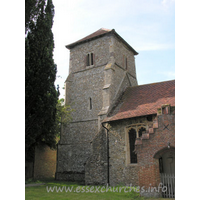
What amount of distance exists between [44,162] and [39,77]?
979 centimetres

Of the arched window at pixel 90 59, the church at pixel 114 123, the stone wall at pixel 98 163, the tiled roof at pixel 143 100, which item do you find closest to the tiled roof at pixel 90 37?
the church at pixel 114 123

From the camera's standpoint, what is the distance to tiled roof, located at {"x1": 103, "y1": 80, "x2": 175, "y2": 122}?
13.2 m

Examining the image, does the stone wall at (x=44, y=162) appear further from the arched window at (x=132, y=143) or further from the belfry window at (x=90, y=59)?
the arched window at (x=132, y=143)

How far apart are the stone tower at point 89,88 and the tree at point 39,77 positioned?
156 inches

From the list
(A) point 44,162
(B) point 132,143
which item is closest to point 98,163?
(B) point 132,143

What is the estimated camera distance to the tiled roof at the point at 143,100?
43.2 feet

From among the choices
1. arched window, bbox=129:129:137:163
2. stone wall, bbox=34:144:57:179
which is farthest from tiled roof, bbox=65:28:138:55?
stone wall, bbox=34:144:57:179

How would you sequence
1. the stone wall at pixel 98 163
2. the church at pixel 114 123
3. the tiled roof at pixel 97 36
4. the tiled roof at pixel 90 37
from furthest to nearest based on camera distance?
the tiled roof at pixel 90 37
the tiled roof at pixel 97 36
the stone wall at pixel 98 163
the church at pixel 114 123

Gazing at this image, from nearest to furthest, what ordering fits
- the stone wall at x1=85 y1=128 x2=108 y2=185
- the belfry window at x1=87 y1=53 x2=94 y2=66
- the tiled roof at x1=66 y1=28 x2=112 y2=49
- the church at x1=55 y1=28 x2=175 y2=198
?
the church at x1=55 y1=28 x2=175 y2=198
the stone wall at x1=85 y1=128 x2=108 y2=185
the tiled roof at x1=66 y1=28 x2=112 y2=49
the belfry window at x1=87 y1=53 x2=94 y2=66

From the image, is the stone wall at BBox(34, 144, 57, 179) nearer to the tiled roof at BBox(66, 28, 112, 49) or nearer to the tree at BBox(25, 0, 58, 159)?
the tree at BBox(25, 0, 58, 159)

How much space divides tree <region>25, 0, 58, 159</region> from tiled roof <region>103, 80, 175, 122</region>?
4210 mm

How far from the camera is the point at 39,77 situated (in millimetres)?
12672

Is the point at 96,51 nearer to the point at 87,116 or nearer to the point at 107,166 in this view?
the point at 87,116

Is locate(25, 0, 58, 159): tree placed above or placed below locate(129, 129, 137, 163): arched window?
above
